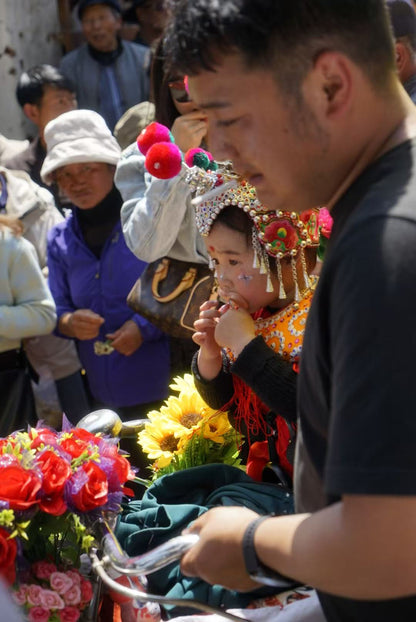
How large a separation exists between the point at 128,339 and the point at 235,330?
1649 mm

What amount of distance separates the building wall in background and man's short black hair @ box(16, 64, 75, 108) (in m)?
0.57

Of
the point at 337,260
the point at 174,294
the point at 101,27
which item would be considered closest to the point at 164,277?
the point at 174,294

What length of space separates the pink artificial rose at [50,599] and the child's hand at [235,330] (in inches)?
27.3

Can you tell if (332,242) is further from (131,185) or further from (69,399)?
(69,399)

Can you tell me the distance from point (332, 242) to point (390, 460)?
1.12 feet

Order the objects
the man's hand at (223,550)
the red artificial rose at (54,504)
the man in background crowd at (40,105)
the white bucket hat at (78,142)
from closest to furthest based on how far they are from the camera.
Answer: the man's hand at (223,550)
the red artificial rose at (54,504)
the white bucket hat at (78,142)
the man in background crowd at (40,105)

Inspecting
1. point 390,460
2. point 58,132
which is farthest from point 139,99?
point 390,460

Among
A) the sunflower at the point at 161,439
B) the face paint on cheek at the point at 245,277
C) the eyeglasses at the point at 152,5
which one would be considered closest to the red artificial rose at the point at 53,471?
the sunflower at the point at 161,439

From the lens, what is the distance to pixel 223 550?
4.05 ft

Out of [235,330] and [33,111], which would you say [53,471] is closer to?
[235,330]

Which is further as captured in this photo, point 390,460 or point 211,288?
point 211,288

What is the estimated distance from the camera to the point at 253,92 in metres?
1.16

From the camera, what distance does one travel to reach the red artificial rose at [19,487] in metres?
1.88

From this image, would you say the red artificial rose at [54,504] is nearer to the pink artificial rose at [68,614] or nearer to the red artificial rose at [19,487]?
the red artificial rose at [19,487]
